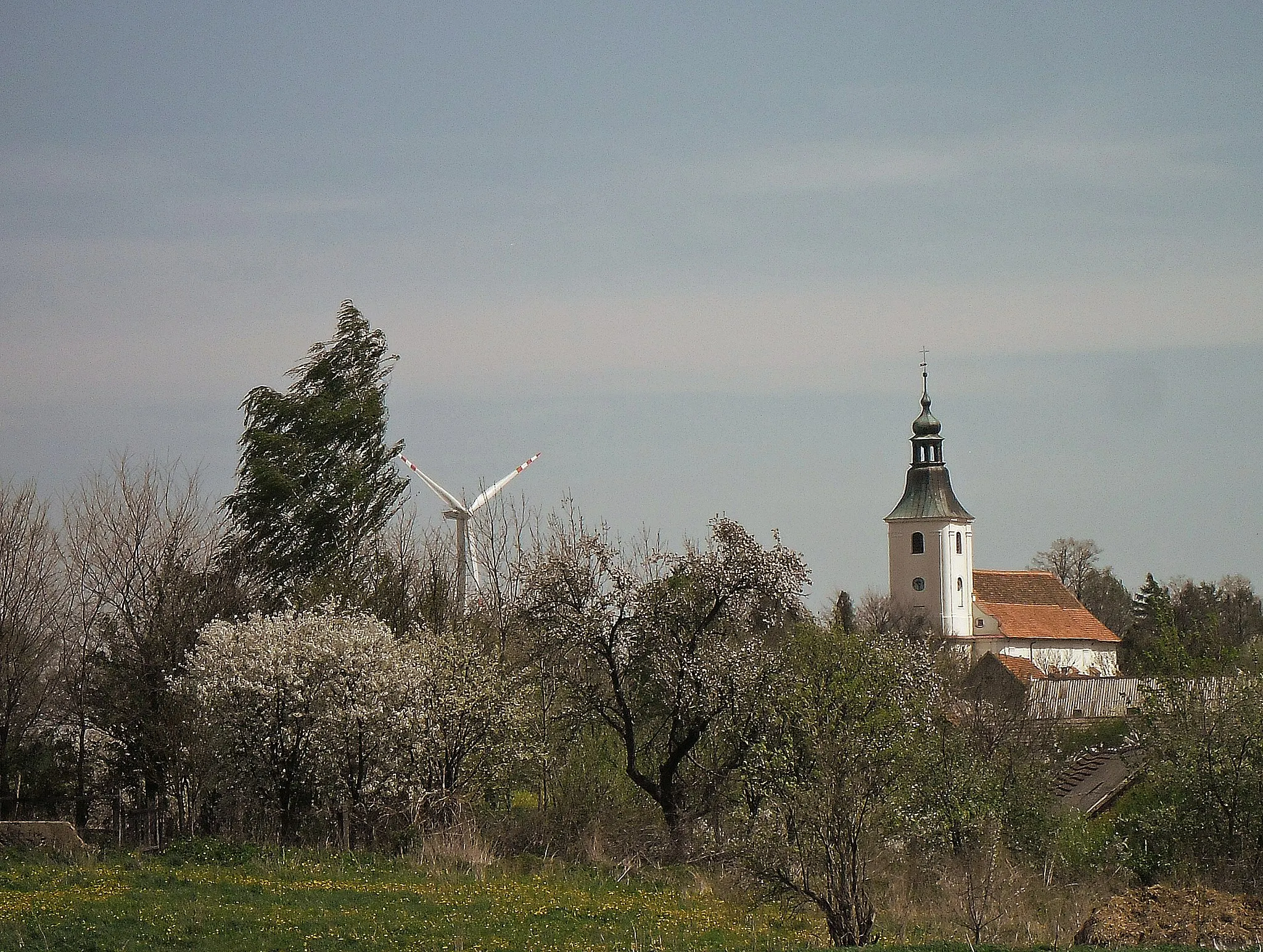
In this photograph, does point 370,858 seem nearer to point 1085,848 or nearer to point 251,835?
point 251,835

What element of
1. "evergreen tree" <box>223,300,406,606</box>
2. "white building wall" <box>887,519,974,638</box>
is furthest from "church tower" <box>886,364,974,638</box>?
"evergreen tree" <box>223,300,406,606</box>

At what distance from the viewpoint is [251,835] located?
23.6 m

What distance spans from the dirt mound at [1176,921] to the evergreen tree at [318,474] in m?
19.5

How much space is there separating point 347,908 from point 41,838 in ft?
24.3

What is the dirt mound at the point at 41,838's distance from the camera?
2072 centimetres

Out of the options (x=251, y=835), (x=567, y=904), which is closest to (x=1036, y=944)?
(x=567, y=904)

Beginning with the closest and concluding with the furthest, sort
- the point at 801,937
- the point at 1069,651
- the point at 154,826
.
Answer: the point at 801,937 → the point at 154,826 → the point at 1069,651

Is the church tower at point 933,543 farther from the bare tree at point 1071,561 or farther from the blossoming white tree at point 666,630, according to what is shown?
the blossoming white tree at point 666,630

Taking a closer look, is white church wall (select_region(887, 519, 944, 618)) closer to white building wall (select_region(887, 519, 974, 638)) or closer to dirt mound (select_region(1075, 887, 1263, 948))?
white building wall (select_region(887, 519, 974, 638))

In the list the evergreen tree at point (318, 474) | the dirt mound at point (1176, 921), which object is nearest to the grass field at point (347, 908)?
the dirt mound at point (1176, 921)

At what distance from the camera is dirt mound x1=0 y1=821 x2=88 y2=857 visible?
20719 mm

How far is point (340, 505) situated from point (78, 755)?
9327 mm

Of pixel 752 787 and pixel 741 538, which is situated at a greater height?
pixel 741 538

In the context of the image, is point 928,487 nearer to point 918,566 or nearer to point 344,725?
point 918,566
